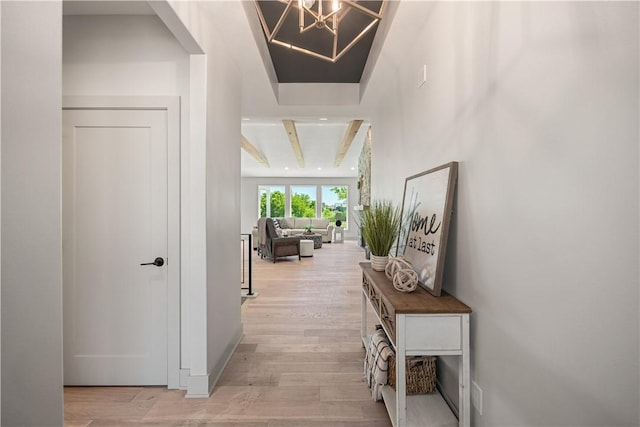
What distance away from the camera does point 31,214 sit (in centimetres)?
88

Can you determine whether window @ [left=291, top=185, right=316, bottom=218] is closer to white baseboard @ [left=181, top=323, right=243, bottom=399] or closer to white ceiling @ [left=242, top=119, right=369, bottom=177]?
white ceiling @ [left=242, top=119, right=369, bottom=177]

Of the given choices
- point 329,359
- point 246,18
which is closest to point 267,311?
point 329,359

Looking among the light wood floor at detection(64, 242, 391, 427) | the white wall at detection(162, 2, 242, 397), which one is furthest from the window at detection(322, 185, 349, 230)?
the white wall at detection(162, 2, 242, 397)

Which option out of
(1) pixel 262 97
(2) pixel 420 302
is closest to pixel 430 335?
(2) pixel 420 302

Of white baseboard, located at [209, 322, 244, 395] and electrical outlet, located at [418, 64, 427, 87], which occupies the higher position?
electrical outlet, located at [418, 64, 427, 87]

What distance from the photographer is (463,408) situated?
4.92 ft

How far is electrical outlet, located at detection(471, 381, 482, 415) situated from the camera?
150cm


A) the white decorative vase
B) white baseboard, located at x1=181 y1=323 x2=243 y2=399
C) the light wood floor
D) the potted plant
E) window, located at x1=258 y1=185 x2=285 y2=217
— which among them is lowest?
the light wood floor

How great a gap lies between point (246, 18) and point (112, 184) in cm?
154

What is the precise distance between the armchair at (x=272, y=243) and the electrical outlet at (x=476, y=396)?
6.00 meters

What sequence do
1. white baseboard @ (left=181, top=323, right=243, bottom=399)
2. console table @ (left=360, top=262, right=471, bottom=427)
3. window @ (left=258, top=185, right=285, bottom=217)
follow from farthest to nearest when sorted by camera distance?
window @ (left=258, top=185, right=285, bottom=217)
white baseboard @ (left=181, top=323, right=243, bottom=399)
console table @ (left=360, top=262, right=471, bottom=427)

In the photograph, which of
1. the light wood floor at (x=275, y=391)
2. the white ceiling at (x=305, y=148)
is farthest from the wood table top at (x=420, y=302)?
the white ceiling at (x=305, y=148)

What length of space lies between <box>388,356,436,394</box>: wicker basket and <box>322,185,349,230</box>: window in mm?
11250

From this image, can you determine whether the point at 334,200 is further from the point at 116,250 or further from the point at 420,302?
the point at 420,302
